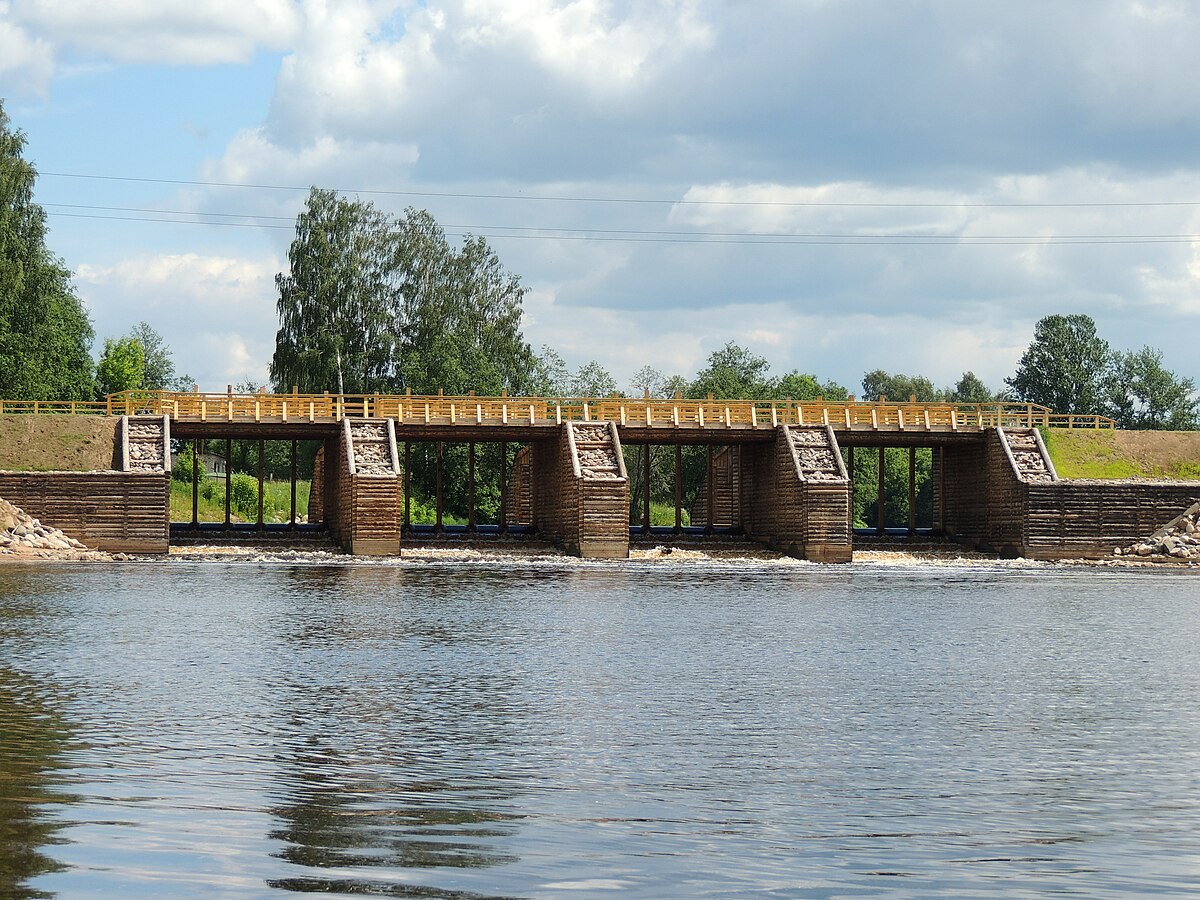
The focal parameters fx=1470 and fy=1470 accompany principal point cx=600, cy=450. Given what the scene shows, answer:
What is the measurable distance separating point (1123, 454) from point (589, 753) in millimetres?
55643

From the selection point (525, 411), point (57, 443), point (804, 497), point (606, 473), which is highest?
point (525, 411)

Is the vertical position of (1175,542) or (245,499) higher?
(245,499)

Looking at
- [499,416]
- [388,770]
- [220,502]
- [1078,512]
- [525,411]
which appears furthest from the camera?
[220,502]

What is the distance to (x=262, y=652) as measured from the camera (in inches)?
938

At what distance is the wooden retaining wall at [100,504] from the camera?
5188 centimetres

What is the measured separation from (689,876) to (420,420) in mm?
50218

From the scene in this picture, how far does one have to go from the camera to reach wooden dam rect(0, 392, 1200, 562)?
52.8m

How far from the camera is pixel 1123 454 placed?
65062mm

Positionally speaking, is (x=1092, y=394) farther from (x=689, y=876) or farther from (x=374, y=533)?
(x=689, y=876)

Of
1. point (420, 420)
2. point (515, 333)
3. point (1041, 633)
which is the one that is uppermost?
point (515, 333)

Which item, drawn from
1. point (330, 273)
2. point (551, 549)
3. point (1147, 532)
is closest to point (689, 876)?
point (551, 549)

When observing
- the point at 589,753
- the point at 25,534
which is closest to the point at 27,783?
the point at 589,753

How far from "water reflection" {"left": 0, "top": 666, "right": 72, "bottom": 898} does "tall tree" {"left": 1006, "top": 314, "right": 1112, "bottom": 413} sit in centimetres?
11301

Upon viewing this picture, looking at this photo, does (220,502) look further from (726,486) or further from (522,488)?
(726,486)
